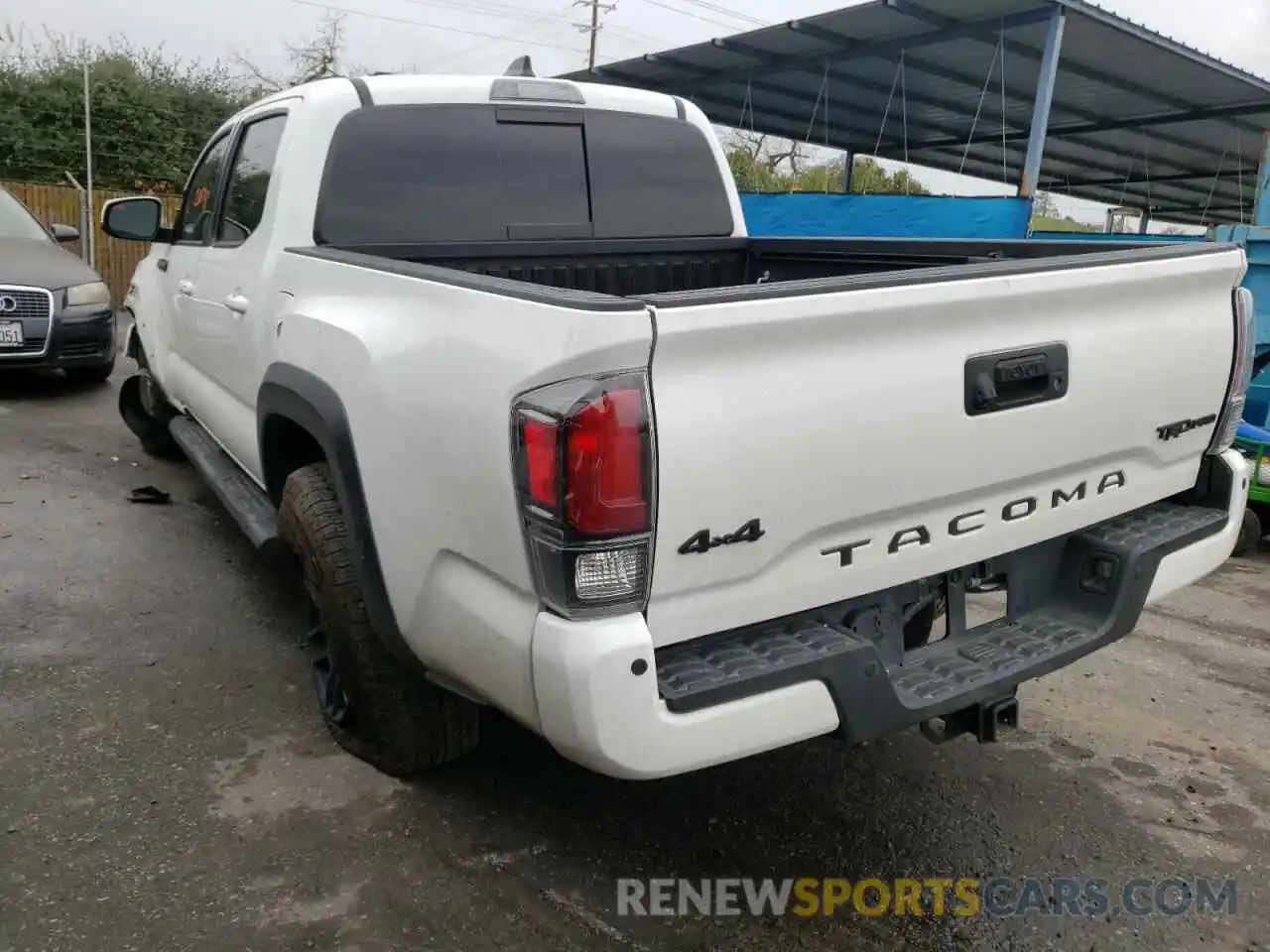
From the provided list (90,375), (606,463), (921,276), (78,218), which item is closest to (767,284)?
(921,276)

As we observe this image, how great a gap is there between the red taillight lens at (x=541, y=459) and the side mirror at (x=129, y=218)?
13.0 feet

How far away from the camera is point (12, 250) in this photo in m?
8.62

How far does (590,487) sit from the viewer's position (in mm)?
1969

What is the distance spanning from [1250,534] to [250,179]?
550cm

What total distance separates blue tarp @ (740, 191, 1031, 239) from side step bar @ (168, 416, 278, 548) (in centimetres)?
581

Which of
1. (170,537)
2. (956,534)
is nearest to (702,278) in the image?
(956,534)

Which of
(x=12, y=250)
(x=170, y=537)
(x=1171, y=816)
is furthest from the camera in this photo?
(x=12, y=250)

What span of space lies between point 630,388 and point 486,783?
1.65m

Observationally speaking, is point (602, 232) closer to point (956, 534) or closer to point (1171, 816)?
point (956, 534)

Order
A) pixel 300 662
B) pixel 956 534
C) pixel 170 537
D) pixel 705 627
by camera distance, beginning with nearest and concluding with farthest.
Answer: pixel 705 627, pixel 956 534, pixel 300 662, pixel 170 537

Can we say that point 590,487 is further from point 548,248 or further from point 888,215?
point 888,215

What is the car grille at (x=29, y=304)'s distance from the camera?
26.2 ft

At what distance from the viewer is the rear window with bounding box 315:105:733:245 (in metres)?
3.59

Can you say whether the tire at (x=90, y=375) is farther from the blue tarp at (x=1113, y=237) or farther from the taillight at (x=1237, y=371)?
the taillight at (x=1237, y=371)
